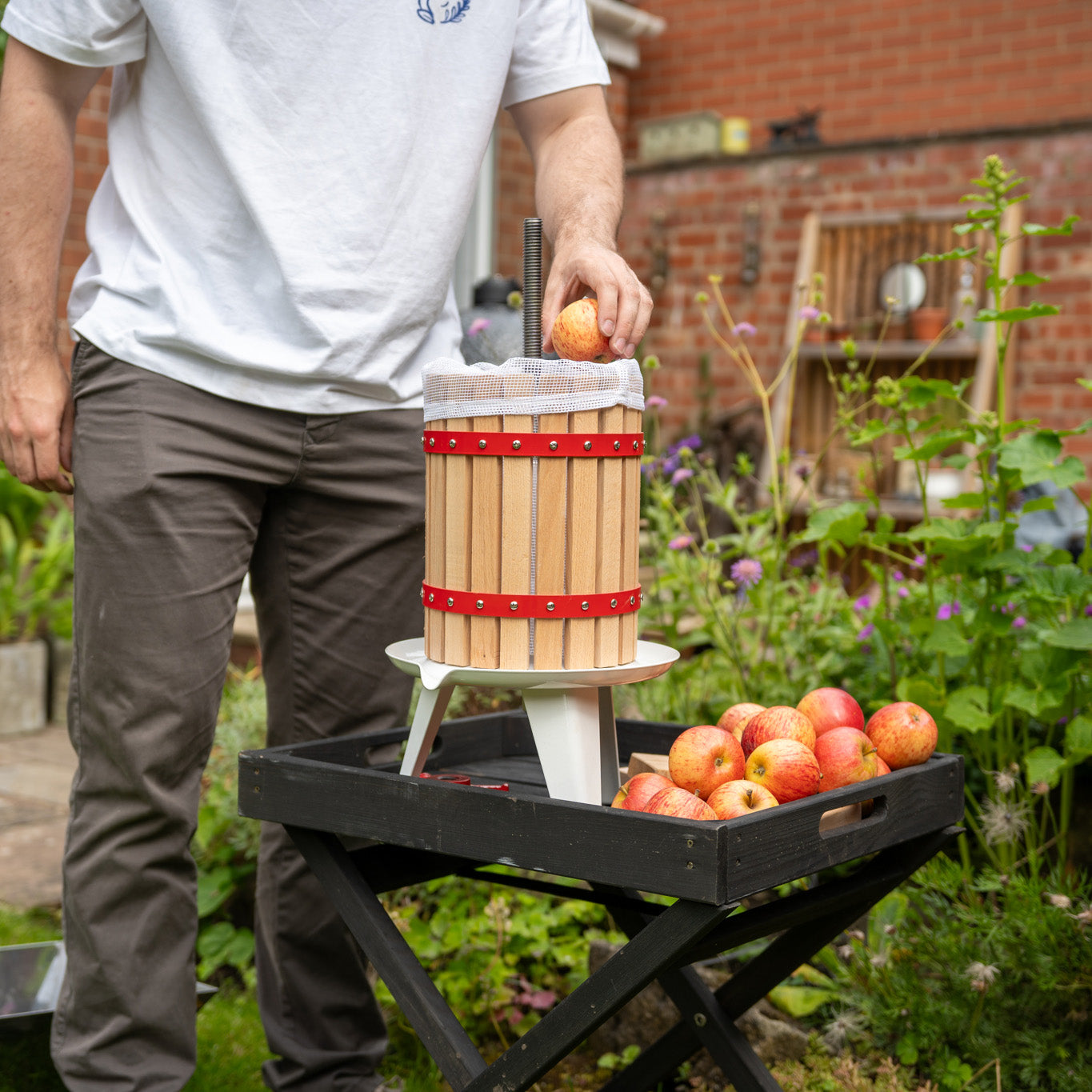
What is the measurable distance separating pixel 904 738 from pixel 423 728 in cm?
53

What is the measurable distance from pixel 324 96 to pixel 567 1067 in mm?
1576

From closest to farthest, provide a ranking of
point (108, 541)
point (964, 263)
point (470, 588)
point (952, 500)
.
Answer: point (470, 588)
point (108, 541)
point (952, 500)
point (964, 263)

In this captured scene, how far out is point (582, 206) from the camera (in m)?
1.61

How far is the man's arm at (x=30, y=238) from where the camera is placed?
156cm

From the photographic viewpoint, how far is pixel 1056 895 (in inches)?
73.7

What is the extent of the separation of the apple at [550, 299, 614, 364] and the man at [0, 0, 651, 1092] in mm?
76

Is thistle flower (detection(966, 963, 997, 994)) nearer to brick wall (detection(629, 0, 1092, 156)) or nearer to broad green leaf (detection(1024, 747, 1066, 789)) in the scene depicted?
broad green leaf (detection(1024, 747, 1066, 789))

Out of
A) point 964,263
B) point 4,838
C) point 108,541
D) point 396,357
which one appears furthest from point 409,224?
point 964,263

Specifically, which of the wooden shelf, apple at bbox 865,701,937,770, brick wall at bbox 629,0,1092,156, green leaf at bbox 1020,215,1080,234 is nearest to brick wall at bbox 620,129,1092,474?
the wooden shelf

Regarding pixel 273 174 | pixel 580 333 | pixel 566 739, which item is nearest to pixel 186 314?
pixel 273 174

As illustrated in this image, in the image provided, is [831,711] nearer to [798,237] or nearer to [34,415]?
[34,415]

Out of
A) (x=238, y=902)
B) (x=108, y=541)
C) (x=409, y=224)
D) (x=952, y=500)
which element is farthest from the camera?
(x=238, y=902)

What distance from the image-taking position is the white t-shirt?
1.54 meters

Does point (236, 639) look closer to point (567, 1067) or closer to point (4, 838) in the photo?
point (4, 838)
